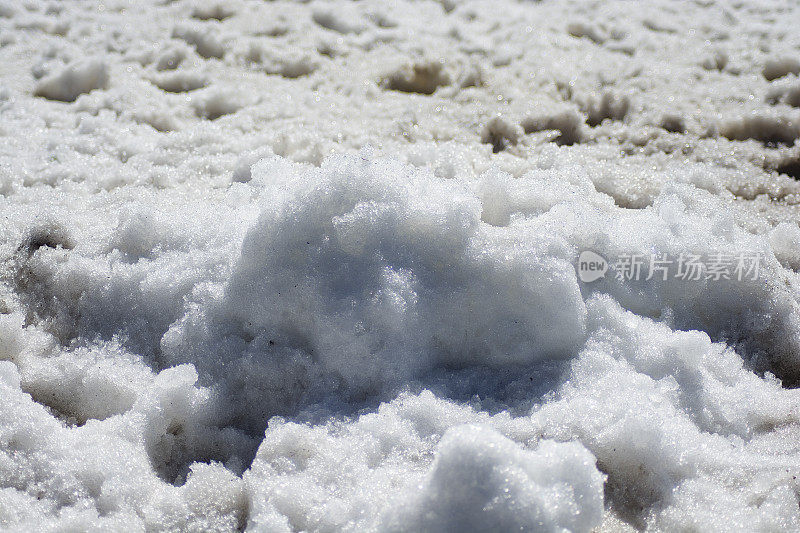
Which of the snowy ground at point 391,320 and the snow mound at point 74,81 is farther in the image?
the snow mound at point 74,81

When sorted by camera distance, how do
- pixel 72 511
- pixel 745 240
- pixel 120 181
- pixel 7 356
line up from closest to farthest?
pixel 72 511
pixel 7 356
pixel 745 240
pixel 120 181

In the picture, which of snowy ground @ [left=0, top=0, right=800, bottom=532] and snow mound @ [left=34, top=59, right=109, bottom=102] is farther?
snow mound @ [left=34, top=59, right=109, bottom=102]

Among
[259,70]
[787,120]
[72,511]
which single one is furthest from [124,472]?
[787,120]

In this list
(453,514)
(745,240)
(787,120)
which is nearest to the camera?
(453,514)

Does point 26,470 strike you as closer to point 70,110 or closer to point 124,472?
point 124,472

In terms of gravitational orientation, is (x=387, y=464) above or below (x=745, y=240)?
below

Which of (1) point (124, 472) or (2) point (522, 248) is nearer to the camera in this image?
(1) point (124, 472)

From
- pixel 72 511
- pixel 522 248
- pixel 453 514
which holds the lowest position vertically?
pixel 72 511

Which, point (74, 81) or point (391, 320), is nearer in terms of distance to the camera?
point (391, 320)
